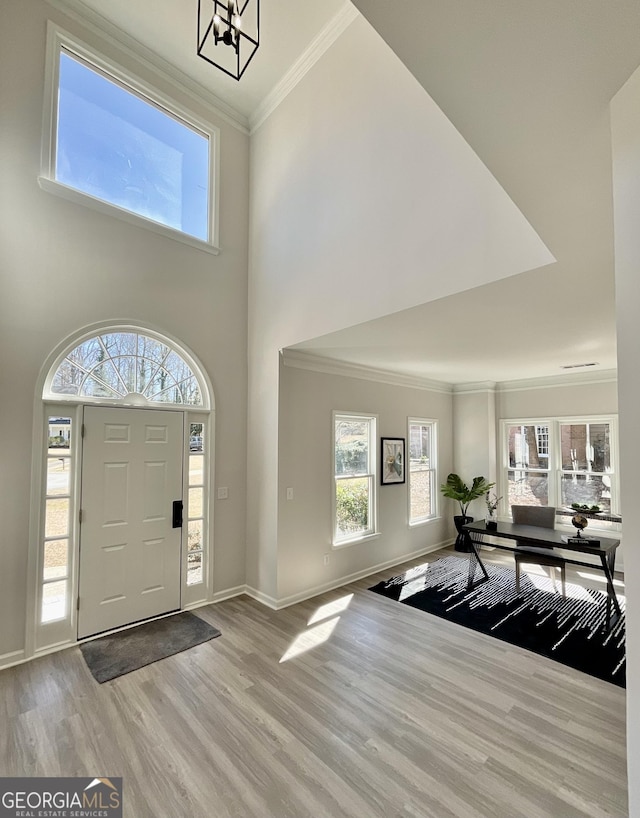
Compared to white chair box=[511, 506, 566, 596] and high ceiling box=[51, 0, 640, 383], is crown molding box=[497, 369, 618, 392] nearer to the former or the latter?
high ceiling box=[51, 0, 640, 383]

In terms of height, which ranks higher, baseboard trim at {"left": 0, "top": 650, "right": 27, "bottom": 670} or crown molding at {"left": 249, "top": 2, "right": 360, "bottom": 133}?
crown molding at {"left": 249, "top": 2, "right": 360, "bottom": 133}

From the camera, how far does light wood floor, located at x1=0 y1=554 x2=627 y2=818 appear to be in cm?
193

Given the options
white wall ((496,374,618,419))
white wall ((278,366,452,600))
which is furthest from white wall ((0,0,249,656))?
white wall ((496,374,618,419))

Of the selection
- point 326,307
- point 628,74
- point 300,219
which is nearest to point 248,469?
point 326,307

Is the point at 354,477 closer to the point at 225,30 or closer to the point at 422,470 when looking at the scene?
the point at 422,470

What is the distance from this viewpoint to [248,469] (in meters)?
4.62

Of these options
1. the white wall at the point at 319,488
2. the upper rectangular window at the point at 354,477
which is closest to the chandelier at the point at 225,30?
the white wall at the point at 319,488

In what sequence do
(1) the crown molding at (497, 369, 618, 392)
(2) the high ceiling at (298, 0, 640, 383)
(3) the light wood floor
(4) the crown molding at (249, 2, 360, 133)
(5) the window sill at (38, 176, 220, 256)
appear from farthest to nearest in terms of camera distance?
(1) the crown molding at (497, 369, 618, 392)
(4) the crown molding at (249, 2, 360, 133)
(5) the window sill at (38, 176, 220, 256)
(3) the light wood floor
(2) the high ceiling at (298, 0, 640, 383)

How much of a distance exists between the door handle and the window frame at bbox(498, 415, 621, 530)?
16.2ft

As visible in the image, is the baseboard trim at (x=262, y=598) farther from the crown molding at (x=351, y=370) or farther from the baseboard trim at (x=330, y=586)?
the crown molding at (x=351, y=370)

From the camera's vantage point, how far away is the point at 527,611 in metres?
3.95

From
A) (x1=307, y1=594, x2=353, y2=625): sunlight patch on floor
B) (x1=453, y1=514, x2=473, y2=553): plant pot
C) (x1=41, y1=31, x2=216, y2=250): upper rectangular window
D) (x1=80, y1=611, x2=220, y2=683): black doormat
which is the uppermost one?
Result: (x1=41, y1=31, x2=216, y2=250): upper rectangular window

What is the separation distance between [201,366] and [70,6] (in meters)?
3.54

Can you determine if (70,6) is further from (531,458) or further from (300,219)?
(531,458)
